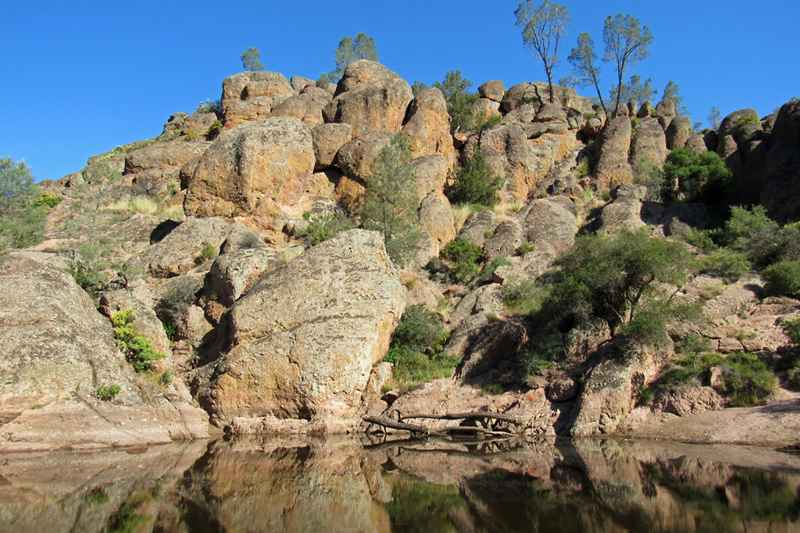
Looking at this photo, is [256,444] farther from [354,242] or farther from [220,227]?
[220,227]

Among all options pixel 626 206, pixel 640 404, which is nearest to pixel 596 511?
pixel 640 404

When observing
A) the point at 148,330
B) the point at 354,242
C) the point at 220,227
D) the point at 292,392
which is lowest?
the point at 292,392

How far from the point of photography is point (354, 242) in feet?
92.9

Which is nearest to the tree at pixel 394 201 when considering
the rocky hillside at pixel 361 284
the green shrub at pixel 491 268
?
the rocky hillside at pixel 361 284

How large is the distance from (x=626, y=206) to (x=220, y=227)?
24.8 meters

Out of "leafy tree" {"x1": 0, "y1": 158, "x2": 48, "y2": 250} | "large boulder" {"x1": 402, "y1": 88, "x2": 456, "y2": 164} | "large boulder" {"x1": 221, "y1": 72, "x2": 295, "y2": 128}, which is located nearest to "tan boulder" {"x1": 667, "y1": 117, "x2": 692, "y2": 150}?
"large boulder" {"x1": 402, "y1": 88, "x2": 456, "y2": 164}

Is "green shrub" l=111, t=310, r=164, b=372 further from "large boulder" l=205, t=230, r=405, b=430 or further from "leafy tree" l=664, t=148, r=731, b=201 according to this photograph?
"leafy tree" l=664, t=148, r=731, b=201

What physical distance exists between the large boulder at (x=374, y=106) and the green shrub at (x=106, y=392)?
27.8 metres

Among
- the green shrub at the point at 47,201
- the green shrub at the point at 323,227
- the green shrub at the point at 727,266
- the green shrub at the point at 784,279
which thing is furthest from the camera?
the green shrub at the point at 47,201

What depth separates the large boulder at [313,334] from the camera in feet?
78.7

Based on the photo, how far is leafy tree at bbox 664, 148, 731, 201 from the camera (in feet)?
138

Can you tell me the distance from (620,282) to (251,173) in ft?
75.2

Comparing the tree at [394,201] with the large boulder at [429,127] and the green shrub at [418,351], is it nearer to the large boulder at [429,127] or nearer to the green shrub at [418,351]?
the large boulder at [429,127]

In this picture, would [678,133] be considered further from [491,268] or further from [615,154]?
[491,268]
